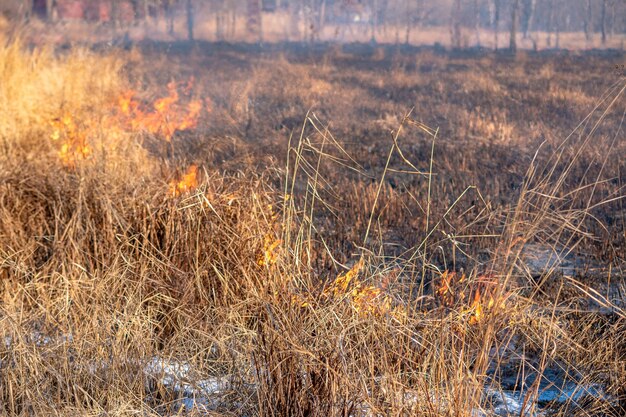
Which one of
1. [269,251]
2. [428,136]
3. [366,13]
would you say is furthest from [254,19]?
[269,251]

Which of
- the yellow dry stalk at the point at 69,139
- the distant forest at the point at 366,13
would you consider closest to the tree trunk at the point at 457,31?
the distant forest at the point at 366,13

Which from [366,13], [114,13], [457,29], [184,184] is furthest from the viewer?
[366,13]

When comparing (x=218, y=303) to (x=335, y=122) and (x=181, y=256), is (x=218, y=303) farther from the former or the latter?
(x=335, y=122)

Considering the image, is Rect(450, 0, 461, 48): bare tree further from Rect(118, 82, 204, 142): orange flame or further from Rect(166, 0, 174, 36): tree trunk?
Rect(118, 82, 204, 142): orange flame

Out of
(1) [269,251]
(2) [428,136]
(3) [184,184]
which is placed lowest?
(2) [428,136]

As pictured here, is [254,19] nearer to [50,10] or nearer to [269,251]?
[50,10]

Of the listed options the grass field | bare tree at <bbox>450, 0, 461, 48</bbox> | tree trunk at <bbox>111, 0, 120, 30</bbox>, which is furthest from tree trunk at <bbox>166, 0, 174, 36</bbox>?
the grass field

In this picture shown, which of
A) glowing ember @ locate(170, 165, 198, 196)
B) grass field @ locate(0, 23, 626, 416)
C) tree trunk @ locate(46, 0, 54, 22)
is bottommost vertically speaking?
grass field @ locate(0, 23, 626, 416)

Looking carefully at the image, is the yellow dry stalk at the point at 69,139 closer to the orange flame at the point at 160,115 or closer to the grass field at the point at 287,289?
the grass field at the point at 287,289

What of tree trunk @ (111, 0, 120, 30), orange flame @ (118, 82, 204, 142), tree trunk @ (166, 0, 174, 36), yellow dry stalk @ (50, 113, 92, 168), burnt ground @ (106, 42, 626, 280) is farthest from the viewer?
tree trunk @ (166, 0, 174, 36)

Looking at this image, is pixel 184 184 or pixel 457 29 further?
pixel 457 29

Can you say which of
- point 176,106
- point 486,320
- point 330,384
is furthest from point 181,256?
point 176,106

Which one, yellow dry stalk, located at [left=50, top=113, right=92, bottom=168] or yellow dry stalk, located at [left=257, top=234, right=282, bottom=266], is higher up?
yellow dry stalk, located at [left=50, top=113, right=92, bottom=168]

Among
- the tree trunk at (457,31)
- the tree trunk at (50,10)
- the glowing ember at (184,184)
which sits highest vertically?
the tree trunk at (50,10)
